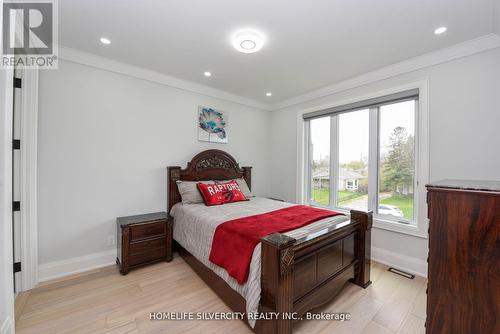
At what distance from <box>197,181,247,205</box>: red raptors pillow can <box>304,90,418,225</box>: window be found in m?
1.51

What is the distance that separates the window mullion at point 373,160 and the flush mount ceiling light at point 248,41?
1897mm

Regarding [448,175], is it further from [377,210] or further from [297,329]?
[297,329]

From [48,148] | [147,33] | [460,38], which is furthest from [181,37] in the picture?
[460,38]

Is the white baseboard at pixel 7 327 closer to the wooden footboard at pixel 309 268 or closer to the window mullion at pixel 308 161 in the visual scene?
the wooden footboard at pixel 309 268

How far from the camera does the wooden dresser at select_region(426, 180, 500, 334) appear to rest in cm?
99

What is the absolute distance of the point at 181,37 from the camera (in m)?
2.09

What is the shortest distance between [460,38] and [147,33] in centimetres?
315

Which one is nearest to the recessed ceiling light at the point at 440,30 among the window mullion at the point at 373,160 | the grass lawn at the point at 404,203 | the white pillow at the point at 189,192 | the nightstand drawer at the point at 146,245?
the window mullion at the point at 373,160

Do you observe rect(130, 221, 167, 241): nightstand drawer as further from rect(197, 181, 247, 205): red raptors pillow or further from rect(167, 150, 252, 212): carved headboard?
rect(197, 181, 247, 205): red raptors pillow

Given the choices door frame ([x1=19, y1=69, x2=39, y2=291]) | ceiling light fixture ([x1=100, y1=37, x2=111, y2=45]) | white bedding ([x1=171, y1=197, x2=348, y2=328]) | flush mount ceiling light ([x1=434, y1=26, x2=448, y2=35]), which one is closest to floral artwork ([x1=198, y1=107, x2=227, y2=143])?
white bedding ([x1=171, y1=197, x2=348, y2=328])

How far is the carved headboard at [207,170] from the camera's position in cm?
302

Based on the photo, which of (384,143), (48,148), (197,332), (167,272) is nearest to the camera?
(197,332)

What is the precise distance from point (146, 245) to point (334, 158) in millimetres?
3021

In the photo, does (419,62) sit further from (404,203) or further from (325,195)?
(325,195)
